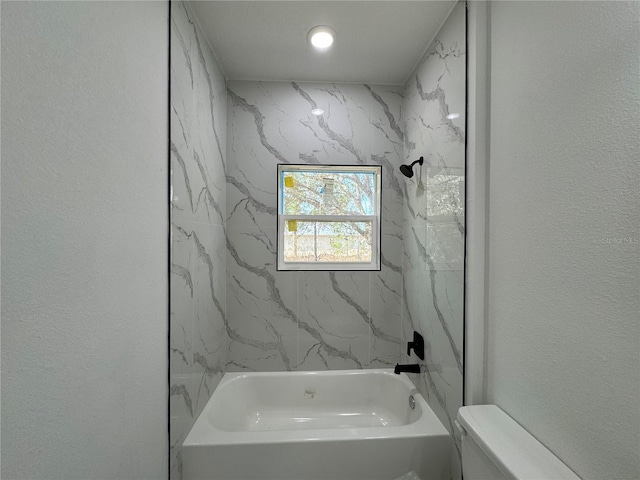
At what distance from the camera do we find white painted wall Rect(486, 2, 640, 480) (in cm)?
72

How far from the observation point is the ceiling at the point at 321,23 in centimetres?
148

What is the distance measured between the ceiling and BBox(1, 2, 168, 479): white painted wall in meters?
0.57

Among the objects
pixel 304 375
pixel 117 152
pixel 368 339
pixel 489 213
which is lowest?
pixel 304 375

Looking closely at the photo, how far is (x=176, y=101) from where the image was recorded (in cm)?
132

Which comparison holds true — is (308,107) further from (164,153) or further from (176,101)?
(164,153)

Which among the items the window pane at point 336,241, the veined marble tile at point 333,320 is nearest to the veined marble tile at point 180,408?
the veined marble tile at point 333,320

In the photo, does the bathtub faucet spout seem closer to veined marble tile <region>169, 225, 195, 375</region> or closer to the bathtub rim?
the bathtub rim

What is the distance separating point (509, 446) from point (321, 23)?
1.99m

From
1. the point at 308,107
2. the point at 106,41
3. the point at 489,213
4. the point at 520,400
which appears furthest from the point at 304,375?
the point at 106,41

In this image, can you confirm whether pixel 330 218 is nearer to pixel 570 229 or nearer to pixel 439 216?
pixel 439 216

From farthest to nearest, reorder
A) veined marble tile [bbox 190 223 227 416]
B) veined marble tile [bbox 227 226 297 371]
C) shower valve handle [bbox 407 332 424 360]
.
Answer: veined marble tile [bbox 227 226 297 371], shower valve handle [bbox 407 332 424 360], veined marble tile [bbox 190 223 227 416]

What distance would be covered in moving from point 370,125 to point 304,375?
187 cm

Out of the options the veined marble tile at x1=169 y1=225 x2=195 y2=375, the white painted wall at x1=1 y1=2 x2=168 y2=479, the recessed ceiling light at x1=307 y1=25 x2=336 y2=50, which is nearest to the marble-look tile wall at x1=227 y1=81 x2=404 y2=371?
the recessed ceiling light at x1=307 y1=25 x2=336 y2=50

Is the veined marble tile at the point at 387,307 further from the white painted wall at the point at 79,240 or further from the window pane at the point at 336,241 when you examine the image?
the white painted wall at the point at 79,240
